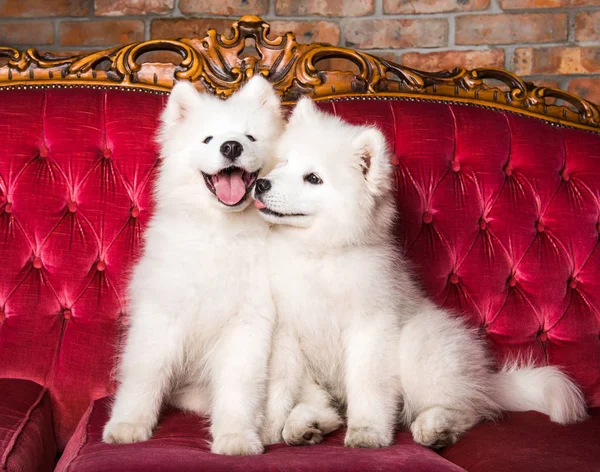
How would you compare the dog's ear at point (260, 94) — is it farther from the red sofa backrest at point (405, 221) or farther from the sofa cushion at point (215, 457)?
the sofa cushion at point (215, 457)

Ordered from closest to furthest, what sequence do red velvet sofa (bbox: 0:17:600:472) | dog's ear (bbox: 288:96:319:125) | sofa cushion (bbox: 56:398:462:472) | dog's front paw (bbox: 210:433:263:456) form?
1. sofa cushion (bbox: 56:398:462:472)
2. dog's front paw (bbox: 210:433:263:456)
3. dog's ear (bbox: 288:96:319:125)
4. red velvet sofa (bbox: 0:17:600:472)

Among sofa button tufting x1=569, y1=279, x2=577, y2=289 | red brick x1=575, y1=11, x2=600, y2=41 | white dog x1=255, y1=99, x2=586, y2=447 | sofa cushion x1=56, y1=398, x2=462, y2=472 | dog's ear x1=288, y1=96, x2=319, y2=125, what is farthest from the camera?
red brick x1=575, y1=11, x2=600, y2=41

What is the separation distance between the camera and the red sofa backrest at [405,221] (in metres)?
2.65

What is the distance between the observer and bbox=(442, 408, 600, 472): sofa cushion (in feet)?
5.96

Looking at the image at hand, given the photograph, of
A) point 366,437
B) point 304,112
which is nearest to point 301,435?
point 366,437

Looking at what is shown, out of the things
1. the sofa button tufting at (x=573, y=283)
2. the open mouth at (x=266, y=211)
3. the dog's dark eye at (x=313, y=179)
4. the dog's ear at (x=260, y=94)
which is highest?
the dog's ear at (x=260, y=94)

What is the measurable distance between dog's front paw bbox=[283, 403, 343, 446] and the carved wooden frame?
1.38 meters

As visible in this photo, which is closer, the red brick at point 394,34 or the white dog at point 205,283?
the white dog at point 205,283

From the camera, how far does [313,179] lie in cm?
231

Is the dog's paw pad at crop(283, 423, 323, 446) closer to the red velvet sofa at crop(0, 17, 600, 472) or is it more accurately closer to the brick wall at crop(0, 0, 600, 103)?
the red velvet sofa at crop(0, 17, 600, 472)

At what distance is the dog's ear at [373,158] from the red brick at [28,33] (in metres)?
1.98

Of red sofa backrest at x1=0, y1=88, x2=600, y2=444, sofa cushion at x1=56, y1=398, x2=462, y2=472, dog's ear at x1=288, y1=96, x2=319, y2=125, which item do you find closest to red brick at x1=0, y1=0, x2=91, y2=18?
red sofa backrest at x1=0, y1=88, x2=600, y2=444

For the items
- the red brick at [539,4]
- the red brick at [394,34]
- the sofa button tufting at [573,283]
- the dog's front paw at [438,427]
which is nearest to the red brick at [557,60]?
the red brick at [539,4]

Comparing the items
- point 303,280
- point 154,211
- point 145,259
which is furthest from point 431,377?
point 154,211
